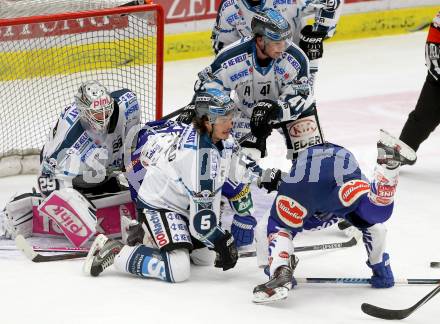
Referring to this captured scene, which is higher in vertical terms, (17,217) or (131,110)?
(131,110)

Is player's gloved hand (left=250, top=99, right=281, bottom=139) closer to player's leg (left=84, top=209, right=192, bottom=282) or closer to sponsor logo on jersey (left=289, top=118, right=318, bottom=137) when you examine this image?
sponsor logo on jersey (left=289, top=118, right=318, bottom=137)

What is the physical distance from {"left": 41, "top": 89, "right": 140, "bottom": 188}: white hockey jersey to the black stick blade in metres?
1.79

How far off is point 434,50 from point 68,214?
2447mm

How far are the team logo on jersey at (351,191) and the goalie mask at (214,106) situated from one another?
2.02 feet

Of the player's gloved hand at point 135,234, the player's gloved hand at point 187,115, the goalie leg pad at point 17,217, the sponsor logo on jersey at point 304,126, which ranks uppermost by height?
the player's gloved hand at point 187,115

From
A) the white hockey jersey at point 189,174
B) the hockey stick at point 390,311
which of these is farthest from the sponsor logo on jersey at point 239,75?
the hockey stick at point 390,311

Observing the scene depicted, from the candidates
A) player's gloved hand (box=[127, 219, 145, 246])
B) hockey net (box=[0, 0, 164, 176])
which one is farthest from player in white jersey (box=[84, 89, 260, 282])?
hockey net (box=[0, 0, 164, 176])

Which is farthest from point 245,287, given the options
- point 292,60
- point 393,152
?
point 292,60

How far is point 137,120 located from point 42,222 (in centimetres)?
71

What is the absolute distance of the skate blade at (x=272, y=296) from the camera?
4.53 metres

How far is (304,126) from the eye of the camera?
593 centimetres

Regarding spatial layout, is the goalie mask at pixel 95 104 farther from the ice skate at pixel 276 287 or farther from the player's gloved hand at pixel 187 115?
the ice skate at pixel 276 287

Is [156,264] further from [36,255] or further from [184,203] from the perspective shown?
[36,255]

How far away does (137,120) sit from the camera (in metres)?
5.81
